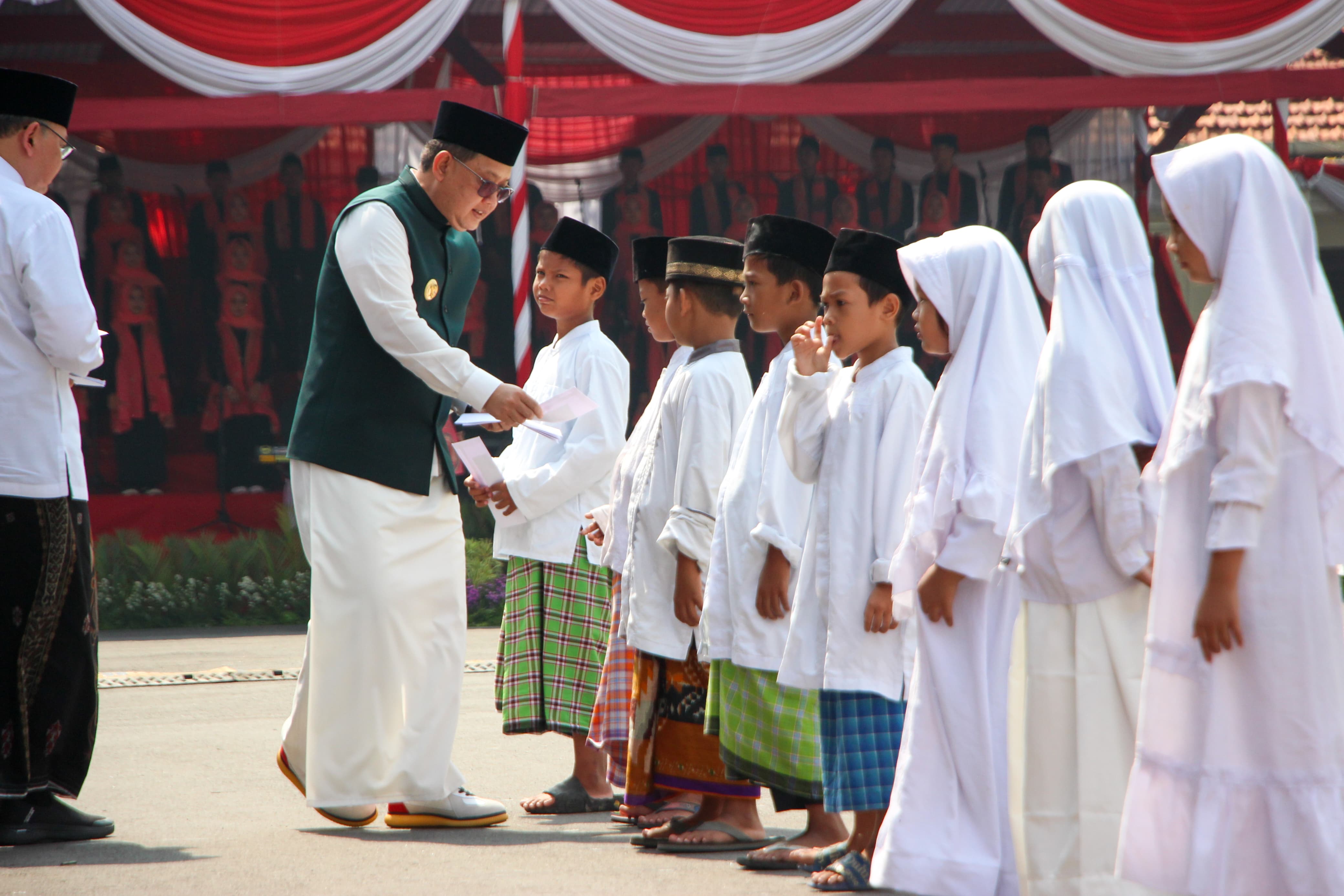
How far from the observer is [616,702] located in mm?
4000

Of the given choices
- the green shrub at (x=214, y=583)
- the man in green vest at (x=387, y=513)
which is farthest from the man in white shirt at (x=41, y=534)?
the green shrub at (x=214, y=583)

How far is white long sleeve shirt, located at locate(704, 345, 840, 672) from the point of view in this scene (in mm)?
3457

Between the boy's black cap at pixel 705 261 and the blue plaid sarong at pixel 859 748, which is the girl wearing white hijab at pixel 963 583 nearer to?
the blue plaid sarong at pixel 859 748

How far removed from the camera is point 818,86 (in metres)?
9.62

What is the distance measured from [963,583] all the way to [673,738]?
1087 mm

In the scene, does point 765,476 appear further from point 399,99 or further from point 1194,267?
point 399,99

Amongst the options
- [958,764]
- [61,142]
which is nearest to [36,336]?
[61,142]

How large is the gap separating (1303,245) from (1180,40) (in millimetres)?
7888

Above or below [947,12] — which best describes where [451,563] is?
below

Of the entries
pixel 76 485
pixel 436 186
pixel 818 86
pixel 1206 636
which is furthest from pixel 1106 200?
pixel 818 86

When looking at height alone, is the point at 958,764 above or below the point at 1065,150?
below

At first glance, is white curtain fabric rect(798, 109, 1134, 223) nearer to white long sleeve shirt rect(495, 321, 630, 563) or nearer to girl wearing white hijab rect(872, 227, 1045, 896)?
white long sleeve shirt rect(495, 321, 630, 563)

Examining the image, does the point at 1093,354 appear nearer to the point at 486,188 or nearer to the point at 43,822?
the point at 486,188

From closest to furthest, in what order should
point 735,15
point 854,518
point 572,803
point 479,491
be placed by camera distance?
point 854,518
point 572,803
point 479,491
point 735,15
